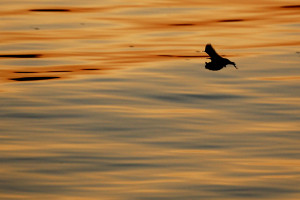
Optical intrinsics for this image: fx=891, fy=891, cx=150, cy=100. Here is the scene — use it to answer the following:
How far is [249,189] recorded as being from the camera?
696 cm

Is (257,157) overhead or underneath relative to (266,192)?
overhead

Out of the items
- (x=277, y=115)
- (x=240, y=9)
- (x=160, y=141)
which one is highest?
(x=240, y=9)

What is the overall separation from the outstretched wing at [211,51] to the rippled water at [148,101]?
0.23 m

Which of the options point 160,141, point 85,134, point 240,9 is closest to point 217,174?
point 160,141

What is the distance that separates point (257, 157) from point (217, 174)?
1.95 feet

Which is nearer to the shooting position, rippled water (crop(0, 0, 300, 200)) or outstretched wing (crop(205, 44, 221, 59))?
rippled water (crop(0, 0, 300, 200))

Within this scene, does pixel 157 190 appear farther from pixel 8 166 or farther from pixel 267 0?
pixel 267 0

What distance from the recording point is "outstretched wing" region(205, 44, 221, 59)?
1052 cm

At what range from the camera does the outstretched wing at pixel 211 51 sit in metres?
10.5

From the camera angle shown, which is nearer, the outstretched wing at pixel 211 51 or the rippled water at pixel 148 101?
the rippled water at pixel 148 101

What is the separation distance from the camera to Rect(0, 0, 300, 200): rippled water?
718 centimetres

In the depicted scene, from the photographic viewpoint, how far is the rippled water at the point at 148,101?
7184mm

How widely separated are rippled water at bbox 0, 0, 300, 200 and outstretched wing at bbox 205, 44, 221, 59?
0.23 metres

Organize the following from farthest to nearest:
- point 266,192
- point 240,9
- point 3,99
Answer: point 240,9, point 3,99, point 266,192
